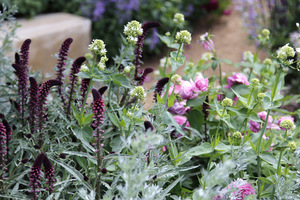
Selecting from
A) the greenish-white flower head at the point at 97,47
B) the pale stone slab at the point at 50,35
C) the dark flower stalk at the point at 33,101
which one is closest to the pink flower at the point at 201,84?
the greenish-white flower head at the point at 97,47

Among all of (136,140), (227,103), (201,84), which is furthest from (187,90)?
(136,140)

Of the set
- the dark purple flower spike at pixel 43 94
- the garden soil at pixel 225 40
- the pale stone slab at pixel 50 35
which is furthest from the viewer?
the garden soil at pixel 225 40

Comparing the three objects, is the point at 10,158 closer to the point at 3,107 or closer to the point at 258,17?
the point at 3,107

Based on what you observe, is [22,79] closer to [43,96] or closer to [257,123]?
[43,96]

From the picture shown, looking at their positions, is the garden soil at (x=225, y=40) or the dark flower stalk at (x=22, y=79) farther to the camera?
the garden soil at (x=225, y=40)

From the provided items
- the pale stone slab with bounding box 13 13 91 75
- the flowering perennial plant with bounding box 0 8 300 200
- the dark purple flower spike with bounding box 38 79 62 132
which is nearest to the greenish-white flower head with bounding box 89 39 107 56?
the flowering perennial plant with bounding box 0 8 300 200

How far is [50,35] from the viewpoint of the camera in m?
3.77

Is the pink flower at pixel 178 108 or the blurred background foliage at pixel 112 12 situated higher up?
the pink flower at pixel 178 108

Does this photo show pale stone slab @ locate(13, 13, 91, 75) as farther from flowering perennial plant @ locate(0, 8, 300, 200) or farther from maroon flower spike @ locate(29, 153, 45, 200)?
maroon flower spike @ locate(29, 153, 45, 200)

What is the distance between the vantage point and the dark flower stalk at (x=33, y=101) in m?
1.07

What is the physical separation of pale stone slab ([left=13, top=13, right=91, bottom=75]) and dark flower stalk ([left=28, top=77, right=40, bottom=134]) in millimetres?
2416

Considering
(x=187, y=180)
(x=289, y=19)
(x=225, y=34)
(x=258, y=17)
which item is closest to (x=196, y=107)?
(x=187, y=180)

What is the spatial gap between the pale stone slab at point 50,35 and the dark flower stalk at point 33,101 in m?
2.42

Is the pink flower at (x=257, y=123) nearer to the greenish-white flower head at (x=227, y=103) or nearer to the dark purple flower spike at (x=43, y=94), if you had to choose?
the greenish-white flower head at (x=227, y=103)
